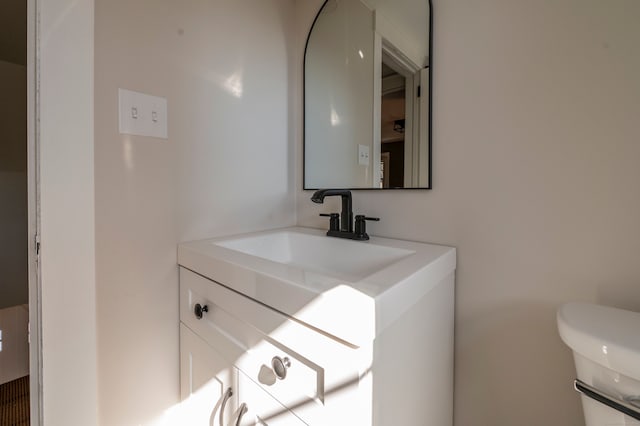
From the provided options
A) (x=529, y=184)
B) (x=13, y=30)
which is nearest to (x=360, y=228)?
(x=529, y=184)

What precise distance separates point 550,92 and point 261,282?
84 cm

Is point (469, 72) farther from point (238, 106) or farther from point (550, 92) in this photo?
point (238, 106)

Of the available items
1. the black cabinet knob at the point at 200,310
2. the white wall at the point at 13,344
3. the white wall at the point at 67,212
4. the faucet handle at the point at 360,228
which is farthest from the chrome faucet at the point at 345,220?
the white wall at the point at 13,344

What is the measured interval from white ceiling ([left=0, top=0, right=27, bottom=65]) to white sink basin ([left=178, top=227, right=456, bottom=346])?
1485 mm

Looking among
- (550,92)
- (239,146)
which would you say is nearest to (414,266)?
(550,92)

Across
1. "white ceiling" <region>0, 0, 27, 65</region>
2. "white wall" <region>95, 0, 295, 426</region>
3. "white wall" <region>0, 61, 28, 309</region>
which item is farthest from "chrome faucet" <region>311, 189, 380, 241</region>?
"white wall" <region>0, 61, 28, 309</region>

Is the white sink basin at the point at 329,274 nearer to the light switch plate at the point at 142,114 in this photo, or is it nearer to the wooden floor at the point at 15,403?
the light switch plate at the point at 142,114

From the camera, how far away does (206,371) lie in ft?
2.53

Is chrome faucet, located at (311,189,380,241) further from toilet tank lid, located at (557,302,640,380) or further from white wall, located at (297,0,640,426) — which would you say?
toilet tank lid, located at (557,302,640,380)

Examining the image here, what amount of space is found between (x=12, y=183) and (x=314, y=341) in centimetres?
244

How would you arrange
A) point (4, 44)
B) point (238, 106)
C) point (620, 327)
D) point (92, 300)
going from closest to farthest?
point (620, 327) → point (92, 300) → point (238, 106) → point (4, 44)

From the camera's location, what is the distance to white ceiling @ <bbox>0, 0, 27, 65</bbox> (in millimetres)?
1232

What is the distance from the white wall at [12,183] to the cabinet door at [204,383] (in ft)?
6.00

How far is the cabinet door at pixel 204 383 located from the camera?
69 centimetres
